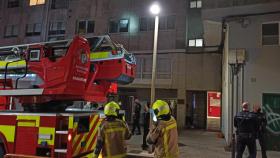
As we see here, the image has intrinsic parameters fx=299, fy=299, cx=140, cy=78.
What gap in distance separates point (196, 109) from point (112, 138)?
1877cm

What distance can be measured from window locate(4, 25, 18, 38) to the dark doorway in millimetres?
19199

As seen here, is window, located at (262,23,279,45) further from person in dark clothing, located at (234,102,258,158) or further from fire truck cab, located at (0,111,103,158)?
fire truck cab, located at (0,111,103,158)

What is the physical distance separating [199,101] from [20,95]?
1829cm

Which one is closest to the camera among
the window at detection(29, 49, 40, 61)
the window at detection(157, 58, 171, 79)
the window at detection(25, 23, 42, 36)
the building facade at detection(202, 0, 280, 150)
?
the window at detection(29, 49, 40, 61)

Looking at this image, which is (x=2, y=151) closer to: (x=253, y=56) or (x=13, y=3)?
(x=253, y=56)

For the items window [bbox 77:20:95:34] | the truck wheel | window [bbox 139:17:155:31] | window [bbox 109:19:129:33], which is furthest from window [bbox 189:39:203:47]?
the truck wheel

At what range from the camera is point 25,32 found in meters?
30.2

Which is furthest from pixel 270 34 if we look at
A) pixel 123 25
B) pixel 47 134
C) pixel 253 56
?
pixel 123 25

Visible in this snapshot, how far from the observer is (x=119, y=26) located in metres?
25.8

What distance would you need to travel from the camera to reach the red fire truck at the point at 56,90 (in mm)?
5871

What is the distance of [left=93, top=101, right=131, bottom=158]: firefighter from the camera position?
16.1 feet

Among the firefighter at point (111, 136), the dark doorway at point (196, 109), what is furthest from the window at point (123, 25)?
the firefighter at point (111, 136)

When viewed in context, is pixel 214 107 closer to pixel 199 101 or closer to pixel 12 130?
pixel 199 101

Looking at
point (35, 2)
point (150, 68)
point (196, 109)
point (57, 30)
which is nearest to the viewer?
point (196, 109)
